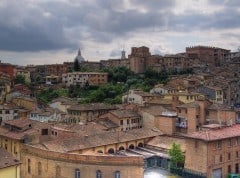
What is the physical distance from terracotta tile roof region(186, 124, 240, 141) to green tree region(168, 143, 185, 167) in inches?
82.9

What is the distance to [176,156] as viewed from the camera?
4250 centimetres

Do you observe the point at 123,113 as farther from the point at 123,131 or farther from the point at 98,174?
the point at 98,174

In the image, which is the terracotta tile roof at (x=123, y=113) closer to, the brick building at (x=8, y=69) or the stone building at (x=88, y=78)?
the stone building at (x=88, y=78)

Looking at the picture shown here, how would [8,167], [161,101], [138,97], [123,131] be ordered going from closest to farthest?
[8,167] < [123,131] < [161,101] < [138,97]

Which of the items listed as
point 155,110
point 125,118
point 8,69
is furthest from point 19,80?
point 155,110

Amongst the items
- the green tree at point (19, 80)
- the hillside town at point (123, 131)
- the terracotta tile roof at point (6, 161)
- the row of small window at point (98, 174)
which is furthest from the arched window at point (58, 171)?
the green tree at point (19, 80)

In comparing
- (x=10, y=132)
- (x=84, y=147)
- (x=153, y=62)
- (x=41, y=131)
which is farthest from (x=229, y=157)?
(x=153, y=62)

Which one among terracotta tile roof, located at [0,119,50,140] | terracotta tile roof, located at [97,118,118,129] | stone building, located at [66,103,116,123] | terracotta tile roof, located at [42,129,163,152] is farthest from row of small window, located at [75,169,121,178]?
stone building, located at [66,103,116,123]

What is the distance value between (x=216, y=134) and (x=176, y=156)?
4656 millimetres

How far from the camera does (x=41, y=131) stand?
4634 cm

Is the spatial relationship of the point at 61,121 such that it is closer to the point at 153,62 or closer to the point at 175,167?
the point at 175,167

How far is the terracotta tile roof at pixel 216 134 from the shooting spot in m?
40.4

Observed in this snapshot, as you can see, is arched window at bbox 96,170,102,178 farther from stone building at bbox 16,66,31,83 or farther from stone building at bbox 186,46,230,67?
stone building at bbox 186,46,230,67

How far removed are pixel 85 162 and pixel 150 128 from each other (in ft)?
58.8
